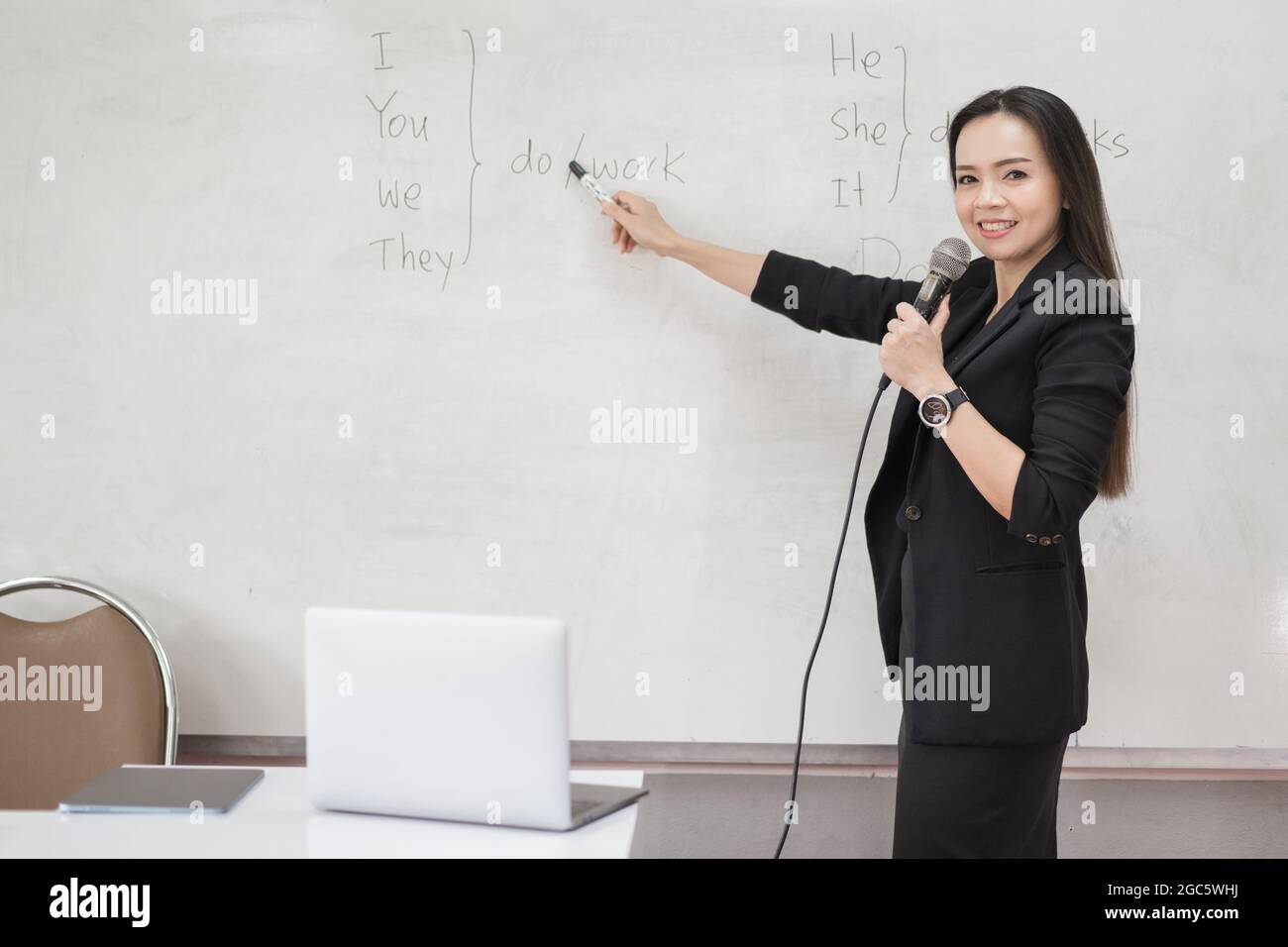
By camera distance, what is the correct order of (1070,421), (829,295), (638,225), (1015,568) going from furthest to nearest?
(638,225), (829,295), (1015,568), (1070,421)

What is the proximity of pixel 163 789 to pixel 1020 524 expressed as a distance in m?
1.22

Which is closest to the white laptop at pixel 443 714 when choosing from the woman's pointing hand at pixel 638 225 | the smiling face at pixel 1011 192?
the smiling face at pixel 1011 192

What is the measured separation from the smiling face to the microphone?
10cm

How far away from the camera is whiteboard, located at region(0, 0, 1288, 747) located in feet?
7.65

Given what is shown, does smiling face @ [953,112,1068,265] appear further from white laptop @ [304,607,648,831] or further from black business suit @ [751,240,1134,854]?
white laptop @ [304,607,648,831]

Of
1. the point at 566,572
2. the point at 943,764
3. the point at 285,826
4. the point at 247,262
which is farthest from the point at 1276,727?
the point at 247,262

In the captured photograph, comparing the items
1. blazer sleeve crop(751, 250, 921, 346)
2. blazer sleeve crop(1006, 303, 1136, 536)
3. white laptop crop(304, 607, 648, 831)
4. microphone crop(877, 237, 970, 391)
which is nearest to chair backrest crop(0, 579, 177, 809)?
white laptop crop(304, 607, 648, 831)

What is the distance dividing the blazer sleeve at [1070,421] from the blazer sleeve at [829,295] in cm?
51

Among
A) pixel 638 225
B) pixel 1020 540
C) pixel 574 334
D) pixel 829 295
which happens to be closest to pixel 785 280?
pixel 829 295

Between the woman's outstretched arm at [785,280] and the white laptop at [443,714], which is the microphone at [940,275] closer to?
the woman's outstretched arm at [785,280]

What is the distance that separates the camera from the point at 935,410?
1.56 m

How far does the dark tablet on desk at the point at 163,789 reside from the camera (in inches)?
58.7

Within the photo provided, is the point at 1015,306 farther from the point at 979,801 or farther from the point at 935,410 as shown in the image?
the point at 979,801
